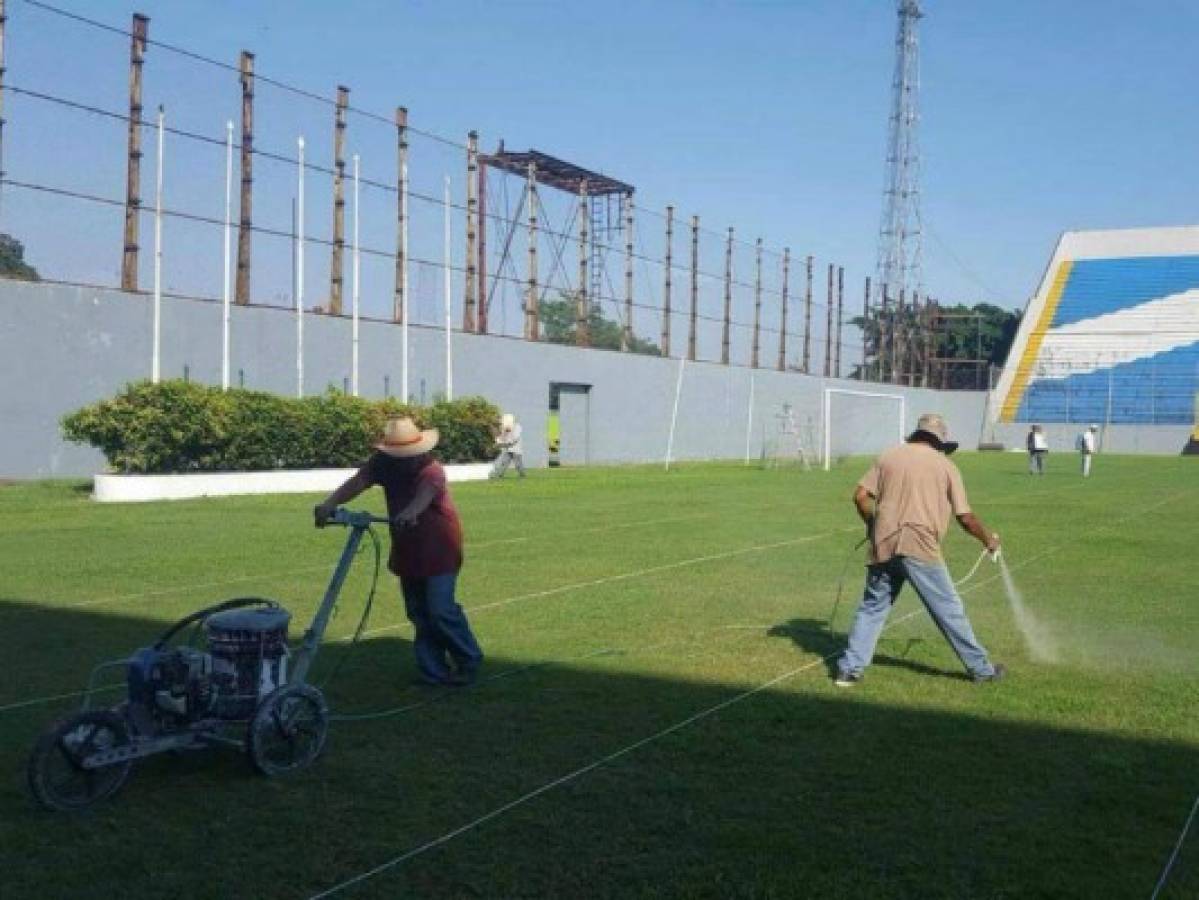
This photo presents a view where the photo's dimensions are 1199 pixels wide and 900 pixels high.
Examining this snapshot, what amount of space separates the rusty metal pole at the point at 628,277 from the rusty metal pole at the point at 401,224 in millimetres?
13855

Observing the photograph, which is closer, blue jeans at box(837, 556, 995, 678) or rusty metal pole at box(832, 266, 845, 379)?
blue jeans at box(837, 556, 995, 678)

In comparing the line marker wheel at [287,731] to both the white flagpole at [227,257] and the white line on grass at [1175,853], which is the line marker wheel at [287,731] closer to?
the white line on grass at [1175,853]

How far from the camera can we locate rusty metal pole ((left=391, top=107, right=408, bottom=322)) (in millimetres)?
35969

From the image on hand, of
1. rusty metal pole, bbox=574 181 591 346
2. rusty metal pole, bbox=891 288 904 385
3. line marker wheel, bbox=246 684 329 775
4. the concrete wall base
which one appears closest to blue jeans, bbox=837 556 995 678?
line marker wheel, bbox=246 684 329 775

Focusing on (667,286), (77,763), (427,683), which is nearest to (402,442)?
(427,683)

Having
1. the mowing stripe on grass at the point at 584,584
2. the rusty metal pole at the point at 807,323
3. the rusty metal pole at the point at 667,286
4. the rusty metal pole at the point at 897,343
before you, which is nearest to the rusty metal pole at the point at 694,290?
the rusty metal pole at the point at 667,286

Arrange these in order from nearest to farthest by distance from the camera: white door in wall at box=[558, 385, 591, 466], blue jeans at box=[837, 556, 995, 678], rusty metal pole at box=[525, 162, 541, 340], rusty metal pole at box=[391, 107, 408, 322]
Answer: blue jeans at box=[837, 556, 995, 678] < rusty metal pole at box=[391, 107, 408, 322] < rusty metal pole at box=[525, 162, 541, 340] < white door in wall at box=[558, 385, 591, 466]

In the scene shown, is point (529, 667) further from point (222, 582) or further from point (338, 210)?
point (338, 210)

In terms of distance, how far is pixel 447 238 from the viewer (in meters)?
37.6

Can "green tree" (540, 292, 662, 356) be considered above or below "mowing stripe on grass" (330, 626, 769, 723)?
above

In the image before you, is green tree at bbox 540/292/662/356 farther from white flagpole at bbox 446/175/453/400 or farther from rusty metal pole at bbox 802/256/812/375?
rusty metal pole at bbox 802/256/812/375

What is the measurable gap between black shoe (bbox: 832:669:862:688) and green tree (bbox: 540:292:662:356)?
1421 inches

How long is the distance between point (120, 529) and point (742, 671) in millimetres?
11856

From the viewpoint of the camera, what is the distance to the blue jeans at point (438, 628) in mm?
8125
